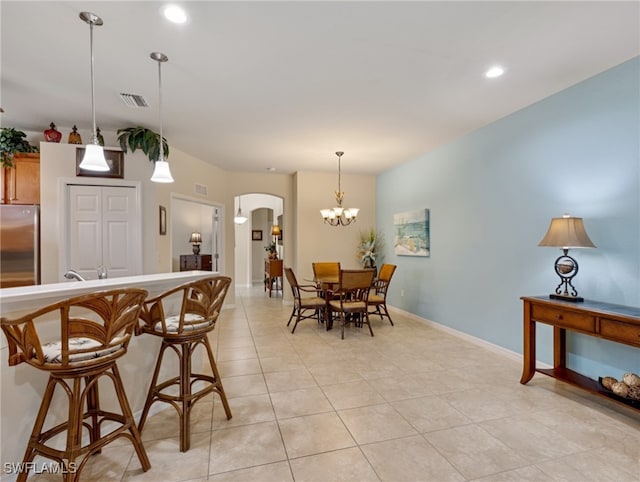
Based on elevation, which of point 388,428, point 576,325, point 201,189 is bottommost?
point 388,428

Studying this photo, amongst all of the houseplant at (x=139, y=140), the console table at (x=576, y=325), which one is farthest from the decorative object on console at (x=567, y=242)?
the houseplant at (x=139, y=140)

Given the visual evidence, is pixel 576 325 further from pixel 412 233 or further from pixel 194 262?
pixel 194 262

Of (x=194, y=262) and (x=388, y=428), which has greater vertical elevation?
(x=194, y=262)

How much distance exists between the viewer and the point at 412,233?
18.0 feet

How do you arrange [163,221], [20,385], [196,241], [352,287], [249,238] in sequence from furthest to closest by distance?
[249,238] → [196,241] → [163,221] → [352,287] → [20,385]

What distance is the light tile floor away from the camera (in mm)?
1812

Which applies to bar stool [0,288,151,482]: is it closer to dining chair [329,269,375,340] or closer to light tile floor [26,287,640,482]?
light tile floor [26,287,640,482]

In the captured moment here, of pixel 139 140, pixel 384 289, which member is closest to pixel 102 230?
pixel 139 140

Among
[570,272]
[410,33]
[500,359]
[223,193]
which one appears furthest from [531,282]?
[223,193]

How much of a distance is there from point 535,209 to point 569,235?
803 millimetres

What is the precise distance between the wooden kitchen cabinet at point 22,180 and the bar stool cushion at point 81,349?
10.9ft

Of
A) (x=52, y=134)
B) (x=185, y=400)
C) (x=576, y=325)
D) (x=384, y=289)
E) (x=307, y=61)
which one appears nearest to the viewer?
(x=185, y=400)

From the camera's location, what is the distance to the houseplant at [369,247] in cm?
655

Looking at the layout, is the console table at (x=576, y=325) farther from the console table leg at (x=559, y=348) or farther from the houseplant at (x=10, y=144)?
the houseplant at (x=10, y=144)
